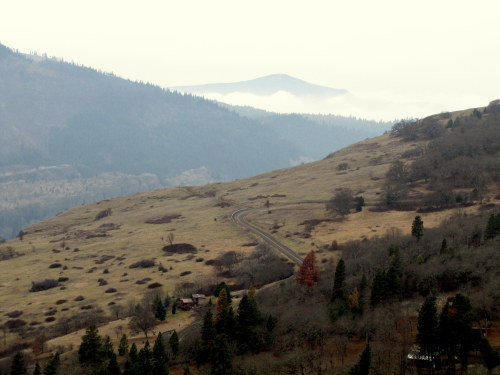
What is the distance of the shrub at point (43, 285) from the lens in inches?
4048

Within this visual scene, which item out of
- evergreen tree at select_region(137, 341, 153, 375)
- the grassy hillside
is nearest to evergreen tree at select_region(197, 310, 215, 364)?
evergreen tree at select_region(137, 341, 153, 375)

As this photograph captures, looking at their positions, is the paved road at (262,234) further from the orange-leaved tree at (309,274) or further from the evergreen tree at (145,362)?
the evergreen tree at (145,362)

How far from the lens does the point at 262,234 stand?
431ft

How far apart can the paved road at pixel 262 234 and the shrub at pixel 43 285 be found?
56.2 metres

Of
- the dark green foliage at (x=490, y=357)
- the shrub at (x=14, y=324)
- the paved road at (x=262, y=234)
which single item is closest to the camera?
the dark green foliage at (x=490, y=357)

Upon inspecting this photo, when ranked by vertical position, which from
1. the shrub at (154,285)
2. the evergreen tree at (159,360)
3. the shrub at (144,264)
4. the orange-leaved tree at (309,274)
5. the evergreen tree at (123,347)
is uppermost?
the orange-leaved tree at (309,274)

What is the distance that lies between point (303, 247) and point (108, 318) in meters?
52.1

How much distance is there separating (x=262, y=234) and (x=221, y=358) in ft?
269

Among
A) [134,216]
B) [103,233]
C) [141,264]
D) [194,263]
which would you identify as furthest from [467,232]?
[134,216]

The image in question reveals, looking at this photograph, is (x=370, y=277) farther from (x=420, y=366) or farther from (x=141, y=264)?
(x=141, y=264)

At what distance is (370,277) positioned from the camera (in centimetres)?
7119

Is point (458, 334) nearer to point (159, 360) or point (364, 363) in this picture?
point (364, 363)

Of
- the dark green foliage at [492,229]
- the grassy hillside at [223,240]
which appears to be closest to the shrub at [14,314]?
the grassy hillside at [223,240]

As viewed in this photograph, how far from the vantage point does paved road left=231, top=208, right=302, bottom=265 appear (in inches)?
4193
